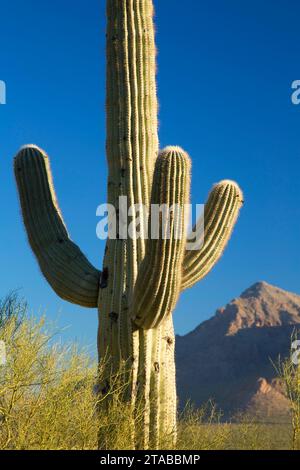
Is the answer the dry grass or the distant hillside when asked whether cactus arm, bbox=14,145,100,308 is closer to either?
the dry grass

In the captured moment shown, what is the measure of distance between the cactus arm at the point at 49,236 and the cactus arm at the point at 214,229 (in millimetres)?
1260

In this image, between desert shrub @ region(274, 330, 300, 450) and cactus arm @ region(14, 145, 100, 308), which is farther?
desert shrub @ region(274, 330, 300, 450)

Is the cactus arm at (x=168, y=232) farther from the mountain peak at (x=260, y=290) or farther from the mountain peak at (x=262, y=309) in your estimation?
the mountain peak at (x=260, y=290)

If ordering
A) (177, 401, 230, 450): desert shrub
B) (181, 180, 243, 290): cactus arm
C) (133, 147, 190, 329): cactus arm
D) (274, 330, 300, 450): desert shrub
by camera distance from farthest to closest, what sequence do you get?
(274, 330, 300, 450): desert shrub
(177, 401, 230, 450): desert shrub
(181, 180, 243, 290): cactus arm
(133, 147, 190, 329): cactus arm

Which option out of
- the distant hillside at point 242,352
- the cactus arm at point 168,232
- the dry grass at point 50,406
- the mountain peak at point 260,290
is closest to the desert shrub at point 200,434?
the dry grass at point 50,406

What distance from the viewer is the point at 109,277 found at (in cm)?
923

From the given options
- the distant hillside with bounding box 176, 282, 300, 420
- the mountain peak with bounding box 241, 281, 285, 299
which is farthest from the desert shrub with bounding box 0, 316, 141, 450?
the mountain peak with bounding box 241, 281, 285, 299

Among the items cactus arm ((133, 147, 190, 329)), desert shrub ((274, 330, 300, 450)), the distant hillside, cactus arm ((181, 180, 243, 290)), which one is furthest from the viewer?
the distant hillside

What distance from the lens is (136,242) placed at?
9.14m

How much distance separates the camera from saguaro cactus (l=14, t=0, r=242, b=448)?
8242mm

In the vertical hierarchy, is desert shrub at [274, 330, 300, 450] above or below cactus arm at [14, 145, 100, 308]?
below

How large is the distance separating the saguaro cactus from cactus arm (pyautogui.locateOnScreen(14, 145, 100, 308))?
0.04 feet

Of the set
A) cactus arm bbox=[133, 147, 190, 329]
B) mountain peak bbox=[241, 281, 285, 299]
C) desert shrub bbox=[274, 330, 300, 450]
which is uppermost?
mountain peak bbox=[241, 281, 285, 299]
